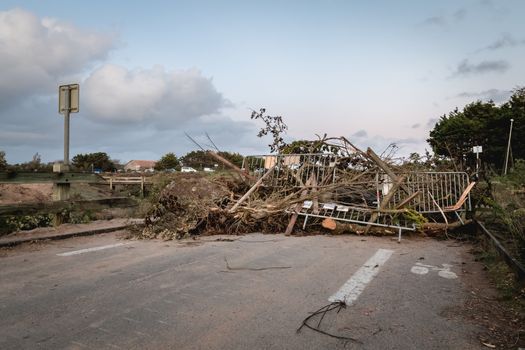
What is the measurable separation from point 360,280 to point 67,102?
844 cm

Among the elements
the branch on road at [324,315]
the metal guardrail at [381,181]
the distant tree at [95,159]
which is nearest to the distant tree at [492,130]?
the metal guardrail at [381,181]

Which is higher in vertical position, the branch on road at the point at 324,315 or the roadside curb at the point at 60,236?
the roadside curb at the point at 60,236

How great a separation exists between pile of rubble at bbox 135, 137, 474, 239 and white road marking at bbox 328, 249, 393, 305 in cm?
252

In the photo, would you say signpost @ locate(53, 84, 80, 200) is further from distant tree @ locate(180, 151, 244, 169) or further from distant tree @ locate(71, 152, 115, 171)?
distant tree @ locate(71, 152, 115, 171)

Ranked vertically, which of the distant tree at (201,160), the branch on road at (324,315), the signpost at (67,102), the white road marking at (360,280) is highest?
the signpost at (67,102)

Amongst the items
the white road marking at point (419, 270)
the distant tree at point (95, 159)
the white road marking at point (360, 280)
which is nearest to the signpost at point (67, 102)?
the white road marking at point (360, 280)

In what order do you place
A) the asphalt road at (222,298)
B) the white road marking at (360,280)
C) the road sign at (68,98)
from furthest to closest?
the road sign at (68,98)
the white road marking at (360,280)
the asphalt road at (222,298)

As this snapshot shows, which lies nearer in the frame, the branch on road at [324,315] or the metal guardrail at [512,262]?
the branch on road at [324,315]

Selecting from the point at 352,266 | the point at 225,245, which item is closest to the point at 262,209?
the point at 225,245

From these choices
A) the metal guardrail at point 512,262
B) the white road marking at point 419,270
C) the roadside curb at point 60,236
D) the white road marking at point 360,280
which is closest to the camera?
the white road marking at point 360,280

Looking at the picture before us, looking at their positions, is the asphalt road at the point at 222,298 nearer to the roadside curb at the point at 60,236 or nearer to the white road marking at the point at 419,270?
the white road marking at the point at 419,270

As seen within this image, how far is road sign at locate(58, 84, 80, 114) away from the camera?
32.4 ft

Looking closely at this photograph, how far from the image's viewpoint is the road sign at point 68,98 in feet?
32.4

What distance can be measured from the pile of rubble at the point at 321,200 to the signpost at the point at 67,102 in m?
2.69
